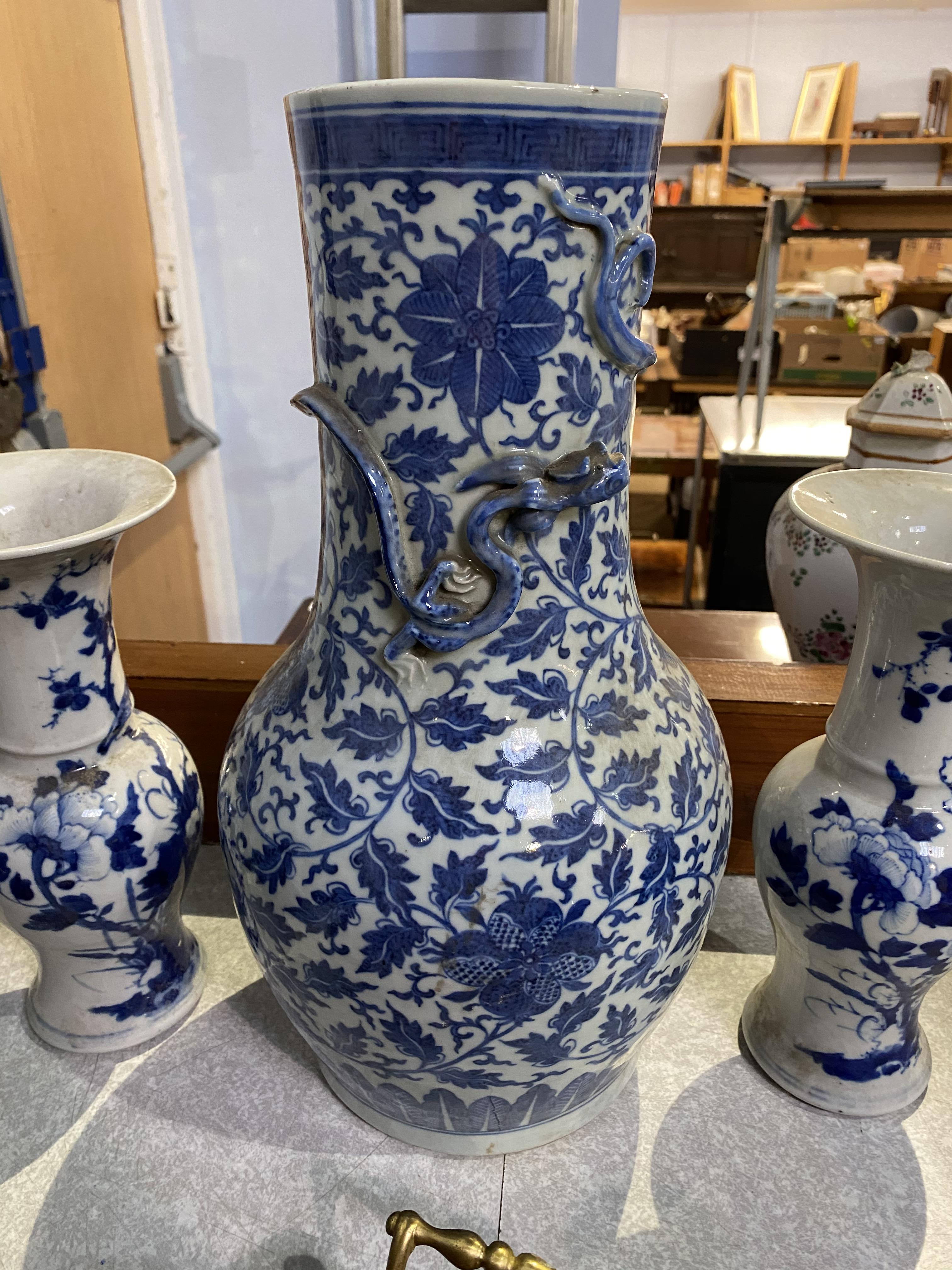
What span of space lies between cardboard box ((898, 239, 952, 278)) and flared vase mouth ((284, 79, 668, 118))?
3.47 metres

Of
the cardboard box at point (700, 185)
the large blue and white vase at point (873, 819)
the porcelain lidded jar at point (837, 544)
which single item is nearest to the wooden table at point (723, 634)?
the porcelain lidded jar at point (837, 544)

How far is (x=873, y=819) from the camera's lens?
2.02ft

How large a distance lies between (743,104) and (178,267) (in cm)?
335

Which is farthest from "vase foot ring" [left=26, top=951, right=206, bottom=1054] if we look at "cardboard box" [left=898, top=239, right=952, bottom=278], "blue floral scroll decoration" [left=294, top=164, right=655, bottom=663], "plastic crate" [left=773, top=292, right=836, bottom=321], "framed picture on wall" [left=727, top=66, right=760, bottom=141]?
"framed picture on wall" [left=727, top=66, right=760, bottom=141]

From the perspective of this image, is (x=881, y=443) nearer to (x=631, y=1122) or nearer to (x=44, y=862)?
(x=631, y=1122)

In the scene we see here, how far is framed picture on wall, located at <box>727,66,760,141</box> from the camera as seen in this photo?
405cm

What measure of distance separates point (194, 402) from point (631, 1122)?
149 cm

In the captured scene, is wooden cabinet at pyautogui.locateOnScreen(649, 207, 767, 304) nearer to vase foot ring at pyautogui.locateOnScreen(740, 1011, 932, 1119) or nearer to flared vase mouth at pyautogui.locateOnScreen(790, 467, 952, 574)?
flared vase mouth at pyautogui.locateOnScreen(790, 467, 952, 574)

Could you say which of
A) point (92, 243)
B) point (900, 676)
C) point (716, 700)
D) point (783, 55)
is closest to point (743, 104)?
point (783, 55)

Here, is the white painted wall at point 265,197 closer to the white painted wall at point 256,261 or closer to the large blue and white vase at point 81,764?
the white painted wall at point 256,261

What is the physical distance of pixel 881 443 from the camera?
103 centimetres

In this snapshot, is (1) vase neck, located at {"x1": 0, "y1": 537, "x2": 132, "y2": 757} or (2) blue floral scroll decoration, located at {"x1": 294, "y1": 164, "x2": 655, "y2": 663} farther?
(1) vase neck, located at {"x1": 0, "y1": 537, "x2": 132, "y2": 757}

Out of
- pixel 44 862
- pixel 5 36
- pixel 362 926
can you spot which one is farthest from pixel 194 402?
pixel 362 926

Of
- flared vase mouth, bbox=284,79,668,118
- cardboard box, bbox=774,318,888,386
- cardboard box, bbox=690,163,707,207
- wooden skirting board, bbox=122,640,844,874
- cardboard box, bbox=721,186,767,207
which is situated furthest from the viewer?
cardboard box, bbox=690,163,707,207
